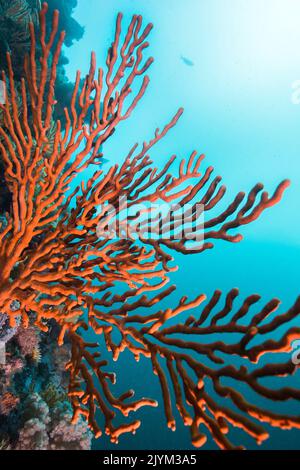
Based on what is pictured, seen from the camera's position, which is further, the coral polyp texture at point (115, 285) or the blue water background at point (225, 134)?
the blue water background at point (225, 134)

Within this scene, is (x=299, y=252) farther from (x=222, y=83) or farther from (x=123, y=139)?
(x=123, y=139)

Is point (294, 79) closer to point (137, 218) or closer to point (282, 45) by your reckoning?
point (282, 45)

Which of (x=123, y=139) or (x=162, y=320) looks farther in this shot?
(x=123, y=139)

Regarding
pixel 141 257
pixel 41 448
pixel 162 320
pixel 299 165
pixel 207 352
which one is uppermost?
pixel 299 165

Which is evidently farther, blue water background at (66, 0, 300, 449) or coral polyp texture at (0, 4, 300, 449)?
blue water background at (66, 0, 300, 449)

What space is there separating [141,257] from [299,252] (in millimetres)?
60631

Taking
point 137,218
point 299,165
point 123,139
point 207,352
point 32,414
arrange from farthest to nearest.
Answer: point 123,139 < point 299,165 < point 32,414 < point 137,218 < point 207,352

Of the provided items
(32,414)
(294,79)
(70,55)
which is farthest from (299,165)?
(32,414)

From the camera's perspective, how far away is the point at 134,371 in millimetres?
31641

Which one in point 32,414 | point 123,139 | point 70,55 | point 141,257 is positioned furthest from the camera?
point 123,139

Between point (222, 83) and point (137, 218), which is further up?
point (222, 83)

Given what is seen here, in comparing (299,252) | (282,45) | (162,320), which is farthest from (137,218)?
(299,252)

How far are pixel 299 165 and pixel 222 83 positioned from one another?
18156mm

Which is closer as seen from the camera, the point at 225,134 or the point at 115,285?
the point at 115,285
